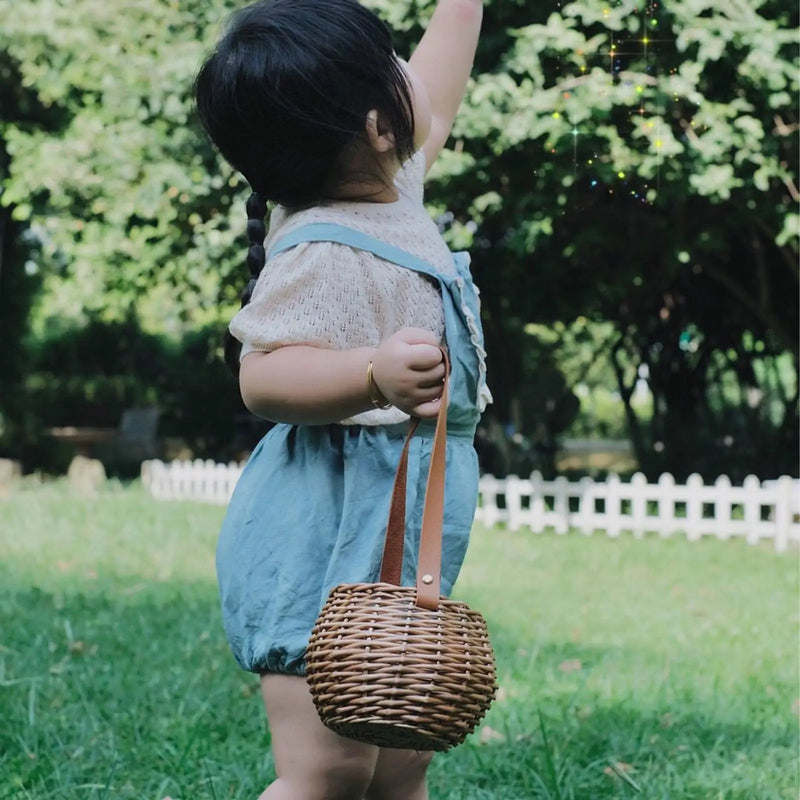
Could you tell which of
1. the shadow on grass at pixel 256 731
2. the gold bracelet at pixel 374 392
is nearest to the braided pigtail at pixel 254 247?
the gold bracelet at pixel 374 392

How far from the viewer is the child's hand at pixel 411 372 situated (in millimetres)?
1321

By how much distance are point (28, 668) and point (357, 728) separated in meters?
2.52

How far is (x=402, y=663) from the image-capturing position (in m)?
1.26

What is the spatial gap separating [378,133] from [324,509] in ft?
1.66

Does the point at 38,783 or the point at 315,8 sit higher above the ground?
the point at 315,8

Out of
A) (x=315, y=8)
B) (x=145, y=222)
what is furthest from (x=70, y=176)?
(x=315, y=8)

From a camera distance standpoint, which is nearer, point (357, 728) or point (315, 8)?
point (357, 728)

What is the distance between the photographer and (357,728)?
4.22 ft

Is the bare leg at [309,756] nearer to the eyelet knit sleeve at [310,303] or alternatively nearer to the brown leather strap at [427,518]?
the brown leather strap at [427,518]

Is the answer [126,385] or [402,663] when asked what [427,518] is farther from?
[126,385]

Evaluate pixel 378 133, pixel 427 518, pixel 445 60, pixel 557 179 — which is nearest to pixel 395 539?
pixel 427 518

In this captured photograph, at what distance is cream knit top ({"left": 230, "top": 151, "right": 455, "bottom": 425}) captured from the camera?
1449mm

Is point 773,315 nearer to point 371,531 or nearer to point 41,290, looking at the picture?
point 371,531

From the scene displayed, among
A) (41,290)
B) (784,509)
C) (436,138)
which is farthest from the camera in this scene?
(41,290)
